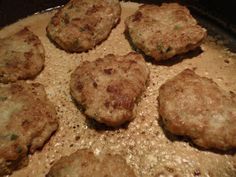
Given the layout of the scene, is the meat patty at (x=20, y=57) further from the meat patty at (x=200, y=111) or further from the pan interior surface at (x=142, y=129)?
the meat patty at (x=200, y=111)

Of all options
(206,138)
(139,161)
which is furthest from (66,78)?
(206,138)

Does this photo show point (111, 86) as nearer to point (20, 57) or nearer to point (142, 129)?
point (142, 129)

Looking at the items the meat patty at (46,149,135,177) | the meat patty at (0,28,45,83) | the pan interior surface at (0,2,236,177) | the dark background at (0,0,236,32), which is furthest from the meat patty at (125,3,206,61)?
the meat patty at (46,149,135,177)

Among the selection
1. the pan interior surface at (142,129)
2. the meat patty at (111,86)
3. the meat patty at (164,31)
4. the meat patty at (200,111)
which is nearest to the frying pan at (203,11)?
the pan interior surface at (142,129)

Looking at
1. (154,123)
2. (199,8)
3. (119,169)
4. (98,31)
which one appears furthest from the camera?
(199,8)

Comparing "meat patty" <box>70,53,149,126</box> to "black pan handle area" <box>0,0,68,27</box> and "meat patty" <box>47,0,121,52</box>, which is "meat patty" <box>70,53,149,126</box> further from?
"black pan handle area" <box>0,0,68,27</box>

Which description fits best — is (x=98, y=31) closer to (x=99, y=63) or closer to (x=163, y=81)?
(x=99, y=63)

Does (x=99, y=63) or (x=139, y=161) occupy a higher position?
(x=99, y=63)

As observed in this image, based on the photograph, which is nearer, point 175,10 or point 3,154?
point 3,154
